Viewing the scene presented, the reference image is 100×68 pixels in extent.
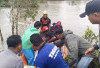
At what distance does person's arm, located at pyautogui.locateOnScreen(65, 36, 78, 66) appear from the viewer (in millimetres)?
Answer: 3186

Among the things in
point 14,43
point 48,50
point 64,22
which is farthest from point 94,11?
point 64,22

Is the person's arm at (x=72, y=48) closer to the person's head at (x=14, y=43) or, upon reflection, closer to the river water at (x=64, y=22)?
the person's head at (x=14, y=43)

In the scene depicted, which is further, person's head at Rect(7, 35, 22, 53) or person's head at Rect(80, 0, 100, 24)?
person's head at Rect(7, 35, 22, 53)

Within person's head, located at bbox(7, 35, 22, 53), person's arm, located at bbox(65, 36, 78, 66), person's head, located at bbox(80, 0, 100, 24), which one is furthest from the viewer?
person's arm, located at bbox(65, 36, 78, 66)

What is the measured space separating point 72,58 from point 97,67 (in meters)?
0.66

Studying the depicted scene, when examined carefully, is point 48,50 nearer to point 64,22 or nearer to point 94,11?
point 94,11

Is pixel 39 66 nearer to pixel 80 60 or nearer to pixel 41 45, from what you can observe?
pixel 41 45

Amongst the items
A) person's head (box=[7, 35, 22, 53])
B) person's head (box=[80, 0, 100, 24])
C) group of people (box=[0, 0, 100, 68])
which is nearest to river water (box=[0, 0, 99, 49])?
group of people (box=[0, 0, 100, 68])

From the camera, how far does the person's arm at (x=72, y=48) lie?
319 cm

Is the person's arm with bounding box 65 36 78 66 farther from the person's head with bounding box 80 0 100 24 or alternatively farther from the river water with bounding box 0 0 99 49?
the river water with bounding box 0 0 99 49

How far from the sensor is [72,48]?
3188 millimetres

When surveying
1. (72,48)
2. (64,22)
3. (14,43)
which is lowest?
(64,22)

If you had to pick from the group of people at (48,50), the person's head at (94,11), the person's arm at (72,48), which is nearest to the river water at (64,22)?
the group of people at (48,50)

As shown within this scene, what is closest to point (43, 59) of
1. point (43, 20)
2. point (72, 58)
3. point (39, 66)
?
point (39, 66)
